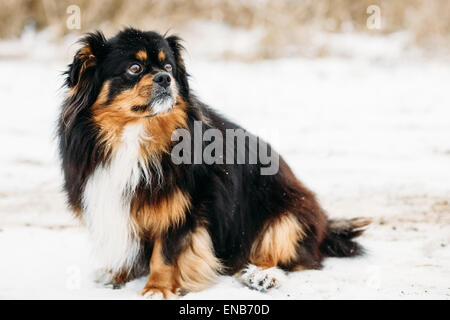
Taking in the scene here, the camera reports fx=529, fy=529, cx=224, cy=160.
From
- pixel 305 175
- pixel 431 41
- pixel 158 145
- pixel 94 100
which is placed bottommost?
pixel 305 175

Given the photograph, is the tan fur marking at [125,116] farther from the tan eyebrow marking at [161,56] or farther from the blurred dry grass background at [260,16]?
the blurred dry grass background at [260,16]

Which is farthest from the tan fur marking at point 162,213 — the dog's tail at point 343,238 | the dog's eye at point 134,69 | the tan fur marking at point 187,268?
the dog's tail at point 343,238

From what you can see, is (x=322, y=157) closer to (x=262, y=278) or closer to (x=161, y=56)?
(x=262, y=278)

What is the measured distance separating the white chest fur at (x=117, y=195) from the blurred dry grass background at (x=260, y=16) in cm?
1030

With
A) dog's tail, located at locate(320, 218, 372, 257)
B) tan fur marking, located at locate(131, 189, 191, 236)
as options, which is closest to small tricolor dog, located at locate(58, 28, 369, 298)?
tan fur marking, located at locate(131, 189, 191, 236)

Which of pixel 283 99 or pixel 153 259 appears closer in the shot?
pixel 153 259

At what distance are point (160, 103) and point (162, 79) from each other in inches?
6.8

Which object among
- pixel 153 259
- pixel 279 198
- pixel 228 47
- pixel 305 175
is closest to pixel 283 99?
pixel 228 47

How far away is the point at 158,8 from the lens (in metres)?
14.8

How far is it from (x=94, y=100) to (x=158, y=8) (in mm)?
11675

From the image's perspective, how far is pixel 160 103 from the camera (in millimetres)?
3801

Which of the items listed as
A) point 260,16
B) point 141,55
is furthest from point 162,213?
point 260,16

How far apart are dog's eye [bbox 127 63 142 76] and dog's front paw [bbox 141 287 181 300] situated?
1570 millimetres

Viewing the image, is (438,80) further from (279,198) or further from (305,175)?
(279,198)
